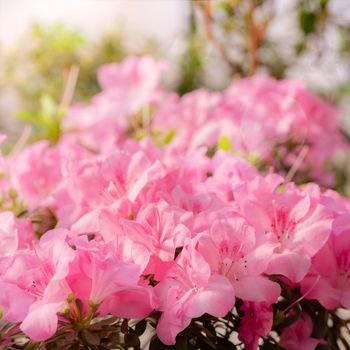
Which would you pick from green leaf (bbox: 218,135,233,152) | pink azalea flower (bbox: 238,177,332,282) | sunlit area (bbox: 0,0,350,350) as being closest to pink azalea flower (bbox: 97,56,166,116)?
sunlit area (bbox: 0,0,350,350)

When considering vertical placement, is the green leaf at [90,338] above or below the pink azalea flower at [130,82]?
above

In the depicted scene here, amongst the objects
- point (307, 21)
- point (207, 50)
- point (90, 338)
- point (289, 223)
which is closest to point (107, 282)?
point (90, 338)

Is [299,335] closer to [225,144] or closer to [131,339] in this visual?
[131,339]


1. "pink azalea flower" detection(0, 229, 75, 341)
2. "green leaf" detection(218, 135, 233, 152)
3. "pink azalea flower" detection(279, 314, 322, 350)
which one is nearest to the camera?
"pink azalea flower" detection(0, 229, 75, 341)

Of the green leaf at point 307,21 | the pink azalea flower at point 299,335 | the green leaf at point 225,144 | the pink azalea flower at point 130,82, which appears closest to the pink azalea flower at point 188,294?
the pink azalea flower at point 299,335

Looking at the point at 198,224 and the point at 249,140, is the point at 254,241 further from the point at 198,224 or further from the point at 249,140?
the point at 249,140

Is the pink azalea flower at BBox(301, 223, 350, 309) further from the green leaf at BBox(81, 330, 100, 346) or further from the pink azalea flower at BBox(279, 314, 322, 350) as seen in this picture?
the green leaf at BBox(81, 330, 100, 346)

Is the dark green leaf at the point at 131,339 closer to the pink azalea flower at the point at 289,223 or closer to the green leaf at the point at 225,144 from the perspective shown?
the pink azalea flower at the point at 289,223

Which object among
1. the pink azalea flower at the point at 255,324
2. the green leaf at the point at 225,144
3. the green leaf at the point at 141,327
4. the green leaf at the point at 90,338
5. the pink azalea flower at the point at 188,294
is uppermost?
the pink azalea flower at the point at 188,294

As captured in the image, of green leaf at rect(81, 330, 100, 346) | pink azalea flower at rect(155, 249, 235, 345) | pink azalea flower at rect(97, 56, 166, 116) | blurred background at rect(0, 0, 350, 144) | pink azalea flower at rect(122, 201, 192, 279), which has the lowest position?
blurred background at rect(0, 0, 350, 144)
